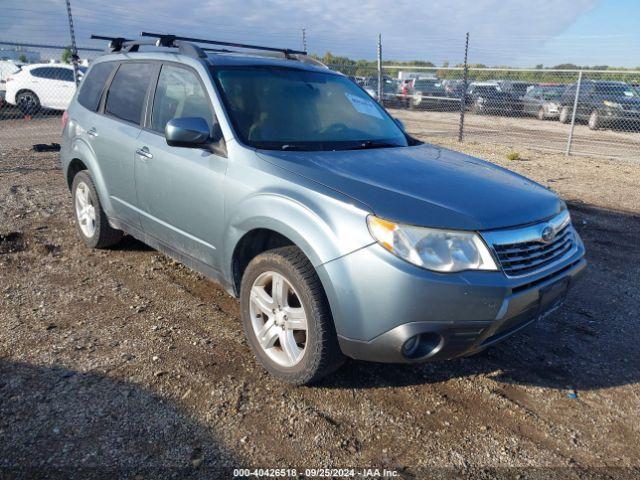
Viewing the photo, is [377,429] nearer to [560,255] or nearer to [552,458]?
[552,458]

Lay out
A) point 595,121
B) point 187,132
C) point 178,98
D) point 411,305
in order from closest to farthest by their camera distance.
A: point 411,305 → point 187,132 → point 178,98 → point 595,121

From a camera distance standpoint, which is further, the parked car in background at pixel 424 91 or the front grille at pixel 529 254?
the parked car in background at pixel 424 91

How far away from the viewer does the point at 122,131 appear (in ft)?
13.8

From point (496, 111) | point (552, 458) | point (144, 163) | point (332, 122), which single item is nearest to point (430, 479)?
point (552, 458)

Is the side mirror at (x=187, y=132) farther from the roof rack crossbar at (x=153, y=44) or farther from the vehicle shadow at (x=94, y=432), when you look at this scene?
the vehicle shadow at (x=94, y=432)

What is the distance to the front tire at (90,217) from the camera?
480 cm

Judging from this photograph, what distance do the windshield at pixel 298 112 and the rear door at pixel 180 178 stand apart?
216 millimetres

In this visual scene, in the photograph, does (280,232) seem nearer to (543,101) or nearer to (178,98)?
(178,98)

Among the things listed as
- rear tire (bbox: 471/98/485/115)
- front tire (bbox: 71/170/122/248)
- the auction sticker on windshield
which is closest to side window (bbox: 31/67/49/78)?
front tire (bbox: 71/170/122/248)

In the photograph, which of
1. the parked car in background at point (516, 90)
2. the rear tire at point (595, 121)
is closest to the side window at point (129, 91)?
the rear tire at point (595, 121)

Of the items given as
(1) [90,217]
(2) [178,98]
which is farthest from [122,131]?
(1) [90,217]

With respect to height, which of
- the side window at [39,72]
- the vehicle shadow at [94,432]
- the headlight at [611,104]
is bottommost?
the headlight at [611,104]

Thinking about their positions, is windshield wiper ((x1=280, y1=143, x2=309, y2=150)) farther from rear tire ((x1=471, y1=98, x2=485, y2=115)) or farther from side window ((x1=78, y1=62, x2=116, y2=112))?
rear tire ((x1=471, y1=98, x2=485, y2=115))

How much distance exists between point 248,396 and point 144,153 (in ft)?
6.59
